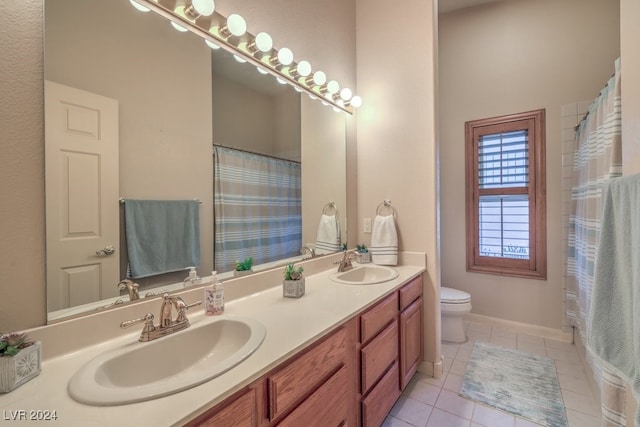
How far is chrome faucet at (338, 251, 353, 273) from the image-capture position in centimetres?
192

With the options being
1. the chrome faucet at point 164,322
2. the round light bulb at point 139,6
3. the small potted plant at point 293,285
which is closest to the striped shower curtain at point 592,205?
the small potted plant at point 293,285

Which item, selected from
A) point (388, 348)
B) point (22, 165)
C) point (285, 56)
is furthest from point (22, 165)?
point (388, 348)

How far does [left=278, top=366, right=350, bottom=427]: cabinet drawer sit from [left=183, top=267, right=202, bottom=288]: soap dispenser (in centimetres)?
66

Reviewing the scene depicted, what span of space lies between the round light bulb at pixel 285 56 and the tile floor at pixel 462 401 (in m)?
2.14

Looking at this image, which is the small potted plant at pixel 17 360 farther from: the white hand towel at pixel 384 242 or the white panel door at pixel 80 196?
the white hand towel at pixel 384 242

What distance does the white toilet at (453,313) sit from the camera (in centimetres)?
241

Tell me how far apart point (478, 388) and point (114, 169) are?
2379 mm

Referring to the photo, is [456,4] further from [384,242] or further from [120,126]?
[120,126]

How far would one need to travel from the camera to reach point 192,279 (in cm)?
123

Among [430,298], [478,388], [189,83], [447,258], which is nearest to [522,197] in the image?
[447,258]

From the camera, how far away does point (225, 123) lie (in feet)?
4.66

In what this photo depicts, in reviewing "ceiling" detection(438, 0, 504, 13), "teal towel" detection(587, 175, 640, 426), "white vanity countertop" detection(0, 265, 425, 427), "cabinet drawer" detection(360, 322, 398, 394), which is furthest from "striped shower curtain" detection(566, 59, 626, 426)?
"ceiling" detection(438, 0, 504, 13)

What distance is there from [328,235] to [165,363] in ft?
4.36

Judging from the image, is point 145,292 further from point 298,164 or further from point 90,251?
point 298,164
